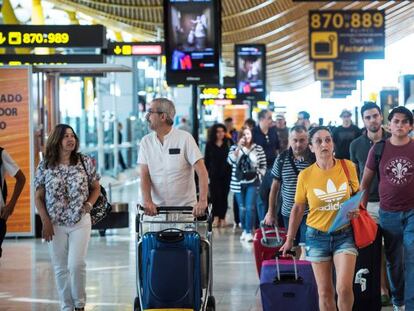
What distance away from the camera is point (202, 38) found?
14805 mm

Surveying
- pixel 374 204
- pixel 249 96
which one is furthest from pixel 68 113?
pixel 374 204

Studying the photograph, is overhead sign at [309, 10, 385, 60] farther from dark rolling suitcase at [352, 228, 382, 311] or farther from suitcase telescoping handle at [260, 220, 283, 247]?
dark rolling suitcase at [352, 228, 382, 311]

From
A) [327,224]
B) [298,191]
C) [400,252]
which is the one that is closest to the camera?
[327,224]

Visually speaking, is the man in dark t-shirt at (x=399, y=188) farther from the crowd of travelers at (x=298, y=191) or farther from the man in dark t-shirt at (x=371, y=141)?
the man in dark t-shirt at (x=371, y=141)

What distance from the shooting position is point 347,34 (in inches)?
1158

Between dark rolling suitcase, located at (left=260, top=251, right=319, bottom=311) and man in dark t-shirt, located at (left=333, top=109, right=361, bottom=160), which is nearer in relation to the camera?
dark rolling suitcase, located at (left=260, top=251, right=319, bottom=311)

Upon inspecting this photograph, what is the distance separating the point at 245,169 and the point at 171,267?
8.13 m

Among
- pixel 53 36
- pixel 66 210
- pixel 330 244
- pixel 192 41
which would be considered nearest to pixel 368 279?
pixel 330 244

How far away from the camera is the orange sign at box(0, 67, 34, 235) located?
15.8 metres

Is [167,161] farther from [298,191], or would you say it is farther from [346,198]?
[346,198]

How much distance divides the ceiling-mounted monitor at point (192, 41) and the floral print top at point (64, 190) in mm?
5737

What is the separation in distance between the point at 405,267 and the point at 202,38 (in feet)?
23.3

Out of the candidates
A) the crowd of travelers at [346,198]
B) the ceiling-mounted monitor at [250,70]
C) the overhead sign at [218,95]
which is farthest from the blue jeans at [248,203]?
the overhead sign at [218,95]

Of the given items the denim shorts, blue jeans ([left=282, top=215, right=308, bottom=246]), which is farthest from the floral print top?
the denim shorts
